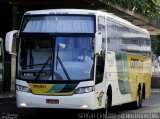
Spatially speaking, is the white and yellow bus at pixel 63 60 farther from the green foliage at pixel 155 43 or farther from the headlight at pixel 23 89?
the green foliage at pixel 155 43

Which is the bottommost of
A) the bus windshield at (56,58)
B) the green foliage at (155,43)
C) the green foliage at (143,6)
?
the green foliage at (155,43)

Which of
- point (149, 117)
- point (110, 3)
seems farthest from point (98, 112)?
point (110, 3)

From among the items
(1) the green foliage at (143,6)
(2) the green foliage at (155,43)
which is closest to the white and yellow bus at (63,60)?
(1) the green foliage at (143,6)

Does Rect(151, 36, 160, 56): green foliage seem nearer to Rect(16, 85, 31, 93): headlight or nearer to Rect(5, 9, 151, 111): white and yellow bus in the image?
Rect(5, 9, 151, 111): white and yellow bus

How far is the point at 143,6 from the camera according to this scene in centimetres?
3438

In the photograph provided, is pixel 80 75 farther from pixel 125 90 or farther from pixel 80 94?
pixel 125 90

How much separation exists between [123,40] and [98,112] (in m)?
2.77

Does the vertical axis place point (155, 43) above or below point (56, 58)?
below

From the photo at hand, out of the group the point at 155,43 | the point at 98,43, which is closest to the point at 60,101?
the point at 98,43

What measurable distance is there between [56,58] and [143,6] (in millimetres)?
20145

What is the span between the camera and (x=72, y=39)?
15211 mm

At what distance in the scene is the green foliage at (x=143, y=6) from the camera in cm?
3061

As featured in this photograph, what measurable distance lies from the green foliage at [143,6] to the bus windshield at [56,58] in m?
13.2

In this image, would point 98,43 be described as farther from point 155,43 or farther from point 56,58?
point 155,43
